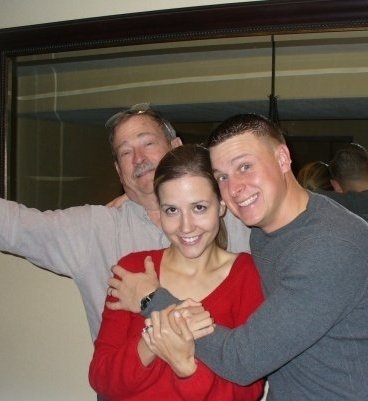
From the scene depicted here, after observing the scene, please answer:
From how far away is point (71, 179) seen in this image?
1.96m

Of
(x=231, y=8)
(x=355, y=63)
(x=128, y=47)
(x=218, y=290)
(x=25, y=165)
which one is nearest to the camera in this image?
(x=218, y=290)

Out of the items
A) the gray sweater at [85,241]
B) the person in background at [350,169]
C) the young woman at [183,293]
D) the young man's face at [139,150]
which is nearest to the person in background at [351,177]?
the person in background at [350,169]

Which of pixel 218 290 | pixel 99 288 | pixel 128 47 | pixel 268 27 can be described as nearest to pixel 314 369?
pixel 218 290

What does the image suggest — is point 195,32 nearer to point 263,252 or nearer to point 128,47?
point 128,47

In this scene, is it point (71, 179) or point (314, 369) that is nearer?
point (314, 369)

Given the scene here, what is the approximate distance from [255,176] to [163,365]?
50cm

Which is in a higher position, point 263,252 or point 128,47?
point 128,47

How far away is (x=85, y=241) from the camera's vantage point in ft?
5.39

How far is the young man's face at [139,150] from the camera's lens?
1.67 metres

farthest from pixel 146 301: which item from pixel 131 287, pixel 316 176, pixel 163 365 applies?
pixel 316 176

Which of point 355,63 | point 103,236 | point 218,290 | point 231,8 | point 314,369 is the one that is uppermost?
point 231,8

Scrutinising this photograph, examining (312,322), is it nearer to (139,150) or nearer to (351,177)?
(351,177)

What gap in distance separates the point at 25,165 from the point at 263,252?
1.15m

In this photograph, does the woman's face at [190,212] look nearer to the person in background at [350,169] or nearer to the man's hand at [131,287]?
the man's hand at [131,287]
